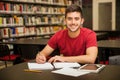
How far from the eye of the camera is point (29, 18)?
21.3 feet

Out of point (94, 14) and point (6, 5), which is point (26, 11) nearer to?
point (6, 5)

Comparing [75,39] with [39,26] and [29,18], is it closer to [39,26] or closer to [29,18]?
[29,18]

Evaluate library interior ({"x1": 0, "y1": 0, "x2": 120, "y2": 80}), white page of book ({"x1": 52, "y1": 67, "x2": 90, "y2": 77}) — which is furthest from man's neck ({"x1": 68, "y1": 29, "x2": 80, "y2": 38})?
white page of book ({"x1": 52, "y1": 67, "x2": 90, "y2": 77})

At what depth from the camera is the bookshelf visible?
18.9ft

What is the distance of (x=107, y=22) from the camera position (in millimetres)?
9828

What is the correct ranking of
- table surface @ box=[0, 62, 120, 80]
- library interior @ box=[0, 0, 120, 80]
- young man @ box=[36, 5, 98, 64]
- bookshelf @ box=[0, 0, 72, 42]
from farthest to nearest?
1. bookshelf @ box=[0, 0, 72, 42]
2. library interior @ box=[0, 0, 120, 80]
3. young man @ box=[36, 5, 98, 64]
4. table surface @ box=[0, 62, 120, 80]

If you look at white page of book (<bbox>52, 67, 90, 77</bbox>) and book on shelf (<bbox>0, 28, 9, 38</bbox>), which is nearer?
white page of book (<bbox>52, 67, 90, 77</bbox>)

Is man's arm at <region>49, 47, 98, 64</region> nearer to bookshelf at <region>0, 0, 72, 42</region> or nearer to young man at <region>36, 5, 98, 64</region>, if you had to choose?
young man at <region>36, 5, 98, 64</region>

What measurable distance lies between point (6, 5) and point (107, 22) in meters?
5.31

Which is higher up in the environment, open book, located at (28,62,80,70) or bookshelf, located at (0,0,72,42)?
bookshelf, located at (0,0,72,42)

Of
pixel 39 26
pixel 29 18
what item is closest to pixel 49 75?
pixel 29 18

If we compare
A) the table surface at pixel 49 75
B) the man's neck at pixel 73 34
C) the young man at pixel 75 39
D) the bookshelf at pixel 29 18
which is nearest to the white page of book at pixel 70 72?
the table surface at pixel 49 75

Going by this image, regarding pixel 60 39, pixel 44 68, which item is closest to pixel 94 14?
pixel 60 39

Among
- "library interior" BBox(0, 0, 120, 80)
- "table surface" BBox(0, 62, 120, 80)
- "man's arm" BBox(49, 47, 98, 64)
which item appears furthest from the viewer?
"library interior" BBox(0, 0, 120, 80)
